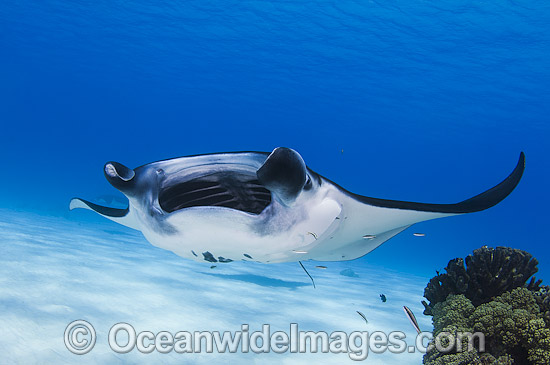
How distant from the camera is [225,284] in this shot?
6.40 m

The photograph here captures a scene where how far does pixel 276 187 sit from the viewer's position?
Answer: 1.89m

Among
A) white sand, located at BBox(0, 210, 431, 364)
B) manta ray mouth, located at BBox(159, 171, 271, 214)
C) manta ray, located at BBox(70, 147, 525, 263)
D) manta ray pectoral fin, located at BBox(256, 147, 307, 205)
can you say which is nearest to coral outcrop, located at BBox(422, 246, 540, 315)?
manta ray, located at BBox(70, 147, 525, 263)

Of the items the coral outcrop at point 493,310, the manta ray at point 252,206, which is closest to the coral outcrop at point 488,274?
the coral outcrop at point 493,310

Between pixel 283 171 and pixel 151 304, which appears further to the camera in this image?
pixel 151 304

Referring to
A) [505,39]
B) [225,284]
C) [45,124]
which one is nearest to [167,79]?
[505,39]

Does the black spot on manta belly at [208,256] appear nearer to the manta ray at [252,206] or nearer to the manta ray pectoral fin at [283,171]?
the manta ray at [252,206]

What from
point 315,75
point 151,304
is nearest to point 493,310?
point 151,304

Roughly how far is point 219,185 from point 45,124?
4002 inches

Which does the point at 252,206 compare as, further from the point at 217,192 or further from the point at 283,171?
the point at 283,171

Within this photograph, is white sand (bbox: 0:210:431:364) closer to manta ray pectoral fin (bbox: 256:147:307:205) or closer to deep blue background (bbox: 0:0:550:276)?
manta ray pectoral fin (bbox: 256:147:307:205)

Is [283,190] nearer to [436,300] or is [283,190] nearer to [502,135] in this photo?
[436,300]

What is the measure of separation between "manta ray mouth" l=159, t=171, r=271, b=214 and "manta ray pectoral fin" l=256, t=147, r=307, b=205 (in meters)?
0.68

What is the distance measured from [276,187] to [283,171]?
0.14m

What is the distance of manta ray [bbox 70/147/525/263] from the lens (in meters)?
2.06
